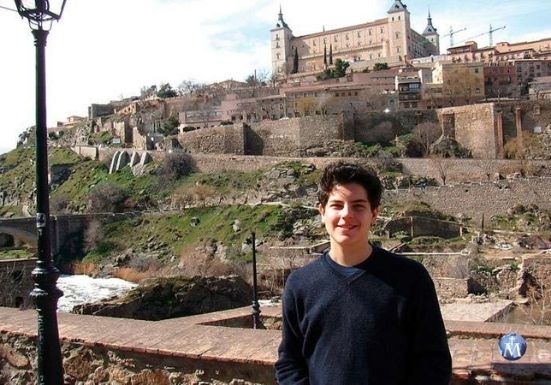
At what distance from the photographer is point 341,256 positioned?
2910 mm

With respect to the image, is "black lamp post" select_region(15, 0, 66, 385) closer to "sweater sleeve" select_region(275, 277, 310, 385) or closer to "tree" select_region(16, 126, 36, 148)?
"sweater sleeve" select_region(275, 277, 310, 385)

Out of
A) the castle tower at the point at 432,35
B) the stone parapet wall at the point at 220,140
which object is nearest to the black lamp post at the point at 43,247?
the stone parapet wall at the point at 220,140

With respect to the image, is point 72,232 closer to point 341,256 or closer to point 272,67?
point 341,256

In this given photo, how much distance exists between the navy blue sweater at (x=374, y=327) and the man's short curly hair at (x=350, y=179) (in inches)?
12.0

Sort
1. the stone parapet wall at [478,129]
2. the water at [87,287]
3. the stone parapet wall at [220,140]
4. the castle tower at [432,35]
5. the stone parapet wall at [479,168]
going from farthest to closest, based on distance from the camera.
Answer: the castle tower at [432,35], the stone parapet wall at [220,140], the stone parapet wall at [478,129], the stone parapet wall at [479,168], the water at [87,287]

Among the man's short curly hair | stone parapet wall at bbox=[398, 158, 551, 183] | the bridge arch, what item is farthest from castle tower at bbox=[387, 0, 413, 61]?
the man's short curly hair

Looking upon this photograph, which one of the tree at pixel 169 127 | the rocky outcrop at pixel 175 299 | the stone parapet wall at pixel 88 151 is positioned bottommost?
the rocky outcrop at pixel 175 299

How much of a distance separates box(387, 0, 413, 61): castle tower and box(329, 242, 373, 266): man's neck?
322ft

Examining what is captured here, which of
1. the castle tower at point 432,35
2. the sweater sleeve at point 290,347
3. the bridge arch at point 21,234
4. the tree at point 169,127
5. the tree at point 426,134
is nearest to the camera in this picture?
the sweater sleeve at point 290,347

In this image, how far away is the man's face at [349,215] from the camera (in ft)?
9.48

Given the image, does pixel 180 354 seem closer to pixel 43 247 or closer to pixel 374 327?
pixel 43 247

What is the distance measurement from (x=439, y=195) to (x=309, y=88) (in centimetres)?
3603

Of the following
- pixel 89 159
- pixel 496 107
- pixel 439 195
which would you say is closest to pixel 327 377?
pixel 439 195

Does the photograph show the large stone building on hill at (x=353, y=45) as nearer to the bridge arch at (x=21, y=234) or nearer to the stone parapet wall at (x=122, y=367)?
the bridge arch at (x=21, y=234)
